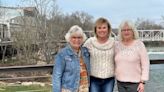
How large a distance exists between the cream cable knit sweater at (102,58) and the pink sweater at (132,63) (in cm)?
7

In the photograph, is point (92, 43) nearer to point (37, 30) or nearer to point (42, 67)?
point (42, 67)

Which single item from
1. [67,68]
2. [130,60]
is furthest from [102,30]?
[67,68]

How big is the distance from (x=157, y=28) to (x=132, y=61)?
259 feet

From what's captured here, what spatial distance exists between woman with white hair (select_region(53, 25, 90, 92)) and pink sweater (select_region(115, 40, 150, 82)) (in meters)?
0.36

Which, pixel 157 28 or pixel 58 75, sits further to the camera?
pixel 157 28

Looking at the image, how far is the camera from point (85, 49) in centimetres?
466

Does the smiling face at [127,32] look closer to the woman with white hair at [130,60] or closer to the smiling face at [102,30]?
the woman with white hair at [130,60]

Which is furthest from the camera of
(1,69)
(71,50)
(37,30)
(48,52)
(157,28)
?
(157,28)

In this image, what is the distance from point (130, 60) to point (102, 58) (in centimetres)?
31

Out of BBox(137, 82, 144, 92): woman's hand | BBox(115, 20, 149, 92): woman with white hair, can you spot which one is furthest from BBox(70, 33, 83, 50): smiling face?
BBox(137, 82, 144, 92): woman's hand

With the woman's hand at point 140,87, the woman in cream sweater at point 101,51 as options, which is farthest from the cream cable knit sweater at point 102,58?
the woman's hand at point 140,87

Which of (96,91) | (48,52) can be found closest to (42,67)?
(96,91)

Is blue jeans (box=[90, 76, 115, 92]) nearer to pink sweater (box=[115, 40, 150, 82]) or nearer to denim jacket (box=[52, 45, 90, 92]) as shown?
pink sweater (box=[115, 40, 150, 82])

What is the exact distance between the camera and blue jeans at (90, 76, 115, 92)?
15.8ft
